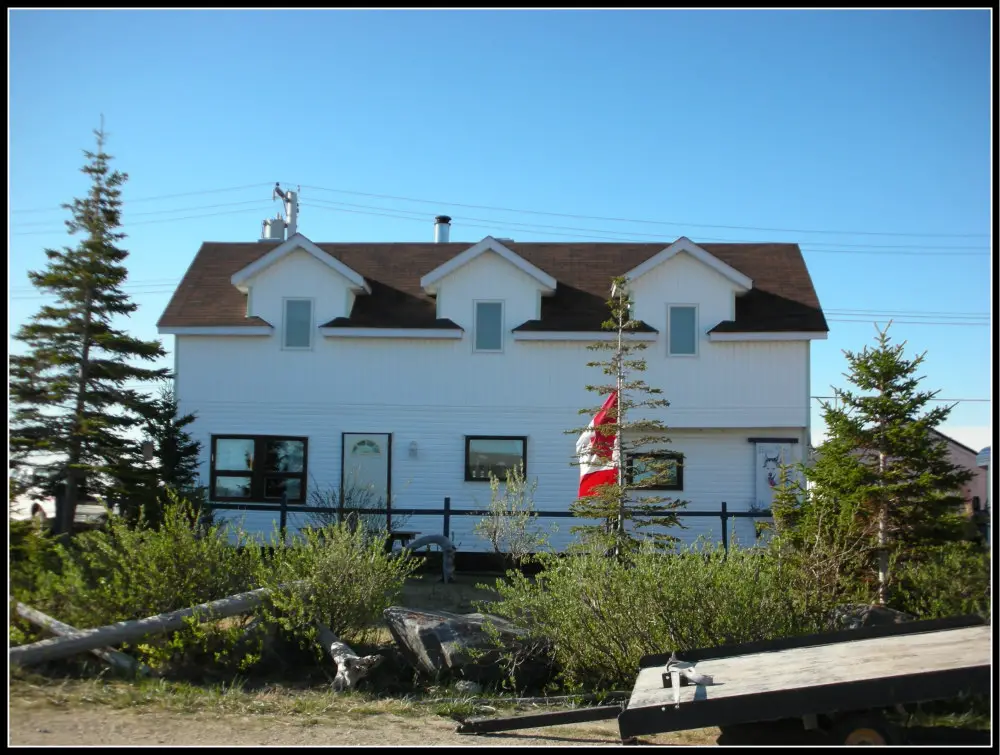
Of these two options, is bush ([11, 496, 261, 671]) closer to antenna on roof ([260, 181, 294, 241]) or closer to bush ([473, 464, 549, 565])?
bush ([473, 464, 549, 565])

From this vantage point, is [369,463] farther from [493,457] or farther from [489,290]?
[489,290]

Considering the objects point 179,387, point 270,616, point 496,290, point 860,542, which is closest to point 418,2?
point 270,616

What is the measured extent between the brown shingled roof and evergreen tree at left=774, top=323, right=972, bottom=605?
779 cm

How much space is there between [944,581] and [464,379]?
11.2m

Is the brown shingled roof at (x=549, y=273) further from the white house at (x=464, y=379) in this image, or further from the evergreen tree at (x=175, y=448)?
the evergreen tree at (x=175, y=448)

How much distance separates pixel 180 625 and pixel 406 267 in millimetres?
13579

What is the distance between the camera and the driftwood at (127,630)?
323 inches

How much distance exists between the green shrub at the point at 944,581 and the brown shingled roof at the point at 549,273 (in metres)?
8.95

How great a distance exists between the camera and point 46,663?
27.3 feet

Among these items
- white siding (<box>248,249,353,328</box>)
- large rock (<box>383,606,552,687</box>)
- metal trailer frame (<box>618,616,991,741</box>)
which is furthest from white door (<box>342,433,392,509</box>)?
metal trailer frame (<box>618,616,991,741</box>)

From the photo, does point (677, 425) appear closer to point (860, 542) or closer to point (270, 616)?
point (860, 542)

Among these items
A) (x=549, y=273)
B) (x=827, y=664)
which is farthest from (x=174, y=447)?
(x=827, y=664)

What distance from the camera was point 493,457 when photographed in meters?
19.3

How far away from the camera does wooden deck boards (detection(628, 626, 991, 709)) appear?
21.0ft
